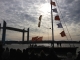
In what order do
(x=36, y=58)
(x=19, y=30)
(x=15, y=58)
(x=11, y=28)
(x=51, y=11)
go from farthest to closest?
1. (x=19, y=30)
2. (x=11, y=28)
3. (x=51, y=11)
4. (x=15, y=58)
5. (x=36, y=58)

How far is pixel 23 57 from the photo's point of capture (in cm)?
866

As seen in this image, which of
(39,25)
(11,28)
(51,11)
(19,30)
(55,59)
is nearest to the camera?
(55,59)

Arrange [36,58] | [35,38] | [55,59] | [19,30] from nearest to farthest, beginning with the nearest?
1. [55,59]
2. [36,58]
3. [35,38]
4. [19,30]

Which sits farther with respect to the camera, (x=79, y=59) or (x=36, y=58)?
(x=36, y=58)

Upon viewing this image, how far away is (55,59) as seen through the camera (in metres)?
6.44

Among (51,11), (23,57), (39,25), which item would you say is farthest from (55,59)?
(39,25)

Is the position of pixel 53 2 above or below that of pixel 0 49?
above

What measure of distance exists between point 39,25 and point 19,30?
7917 centimetres

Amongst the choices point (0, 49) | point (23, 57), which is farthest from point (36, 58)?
point (0, 49)

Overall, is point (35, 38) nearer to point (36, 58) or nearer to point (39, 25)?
point (39, 25)

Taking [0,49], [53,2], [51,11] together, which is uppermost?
[53,2]

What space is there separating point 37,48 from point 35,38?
95.9 inches

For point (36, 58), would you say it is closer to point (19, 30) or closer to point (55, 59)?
point (55, 59)

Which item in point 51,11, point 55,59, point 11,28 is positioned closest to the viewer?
point 55,59
